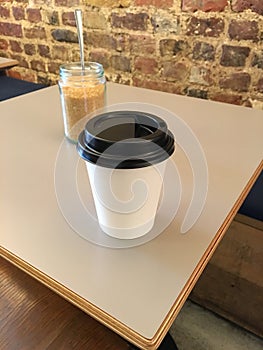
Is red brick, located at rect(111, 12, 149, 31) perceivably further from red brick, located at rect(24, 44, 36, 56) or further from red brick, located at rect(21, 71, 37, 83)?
red brick, located at rect(21, 71, 37, 83)

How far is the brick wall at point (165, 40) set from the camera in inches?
59.8

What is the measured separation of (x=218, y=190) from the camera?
0.75 metres

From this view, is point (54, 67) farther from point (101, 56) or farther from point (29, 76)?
point (101, 56)

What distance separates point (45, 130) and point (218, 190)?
1.87 ft

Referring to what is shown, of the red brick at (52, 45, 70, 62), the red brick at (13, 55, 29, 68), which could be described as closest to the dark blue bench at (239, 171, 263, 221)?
the red brick at (52, 45, 70, 62)

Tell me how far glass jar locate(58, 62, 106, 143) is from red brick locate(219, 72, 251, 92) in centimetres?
89

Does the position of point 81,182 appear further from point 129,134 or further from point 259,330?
point 259,330

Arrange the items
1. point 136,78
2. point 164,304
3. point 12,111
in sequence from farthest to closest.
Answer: point 136,78, point 12,111, point 164,304

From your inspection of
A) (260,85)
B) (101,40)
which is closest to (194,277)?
(260,85)

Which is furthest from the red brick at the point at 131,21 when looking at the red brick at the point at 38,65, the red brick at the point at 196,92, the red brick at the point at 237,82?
the red brick at the point at 38,65

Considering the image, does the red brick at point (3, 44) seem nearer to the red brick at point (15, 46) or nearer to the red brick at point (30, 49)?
the red brick at point (15, 46)

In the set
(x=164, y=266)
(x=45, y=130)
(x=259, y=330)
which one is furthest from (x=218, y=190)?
(x=259, y=330)

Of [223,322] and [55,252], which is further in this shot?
[223,322]

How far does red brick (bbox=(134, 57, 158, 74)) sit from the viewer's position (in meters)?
1.85
